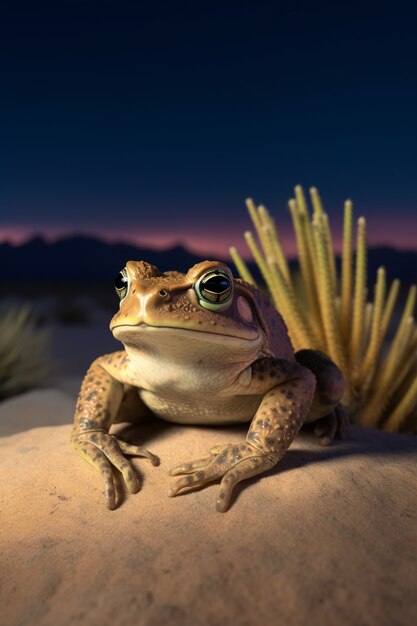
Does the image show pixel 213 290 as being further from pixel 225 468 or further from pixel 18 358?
pixel 18 358

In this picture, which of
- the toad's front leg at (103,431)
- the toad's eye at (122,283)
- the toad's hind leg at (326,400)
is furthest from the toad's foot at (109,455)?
the toad's hind leg at (326,400)

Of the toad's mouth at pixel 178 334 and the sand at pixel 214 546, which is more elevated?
the toad's mouth at pixel 178 334

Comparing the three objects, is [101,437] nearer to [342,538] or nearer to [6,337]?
[342,538]

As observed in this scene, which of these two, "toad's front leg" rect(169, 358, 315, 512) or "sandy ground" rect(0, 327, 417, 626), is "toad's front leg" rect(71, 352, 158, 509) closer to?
"sandy ground" rect(0, 327, 417, 626)

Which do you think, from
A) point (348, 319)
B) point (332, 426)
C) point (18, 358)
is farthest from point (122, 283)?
point (18, 358)

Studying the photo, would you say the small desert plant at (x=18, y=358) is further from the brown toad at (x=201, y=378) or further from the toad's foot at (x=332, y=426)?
the toad's foot at (x=332, y=426)

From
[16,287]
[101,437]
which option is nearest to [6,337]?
[101,437]

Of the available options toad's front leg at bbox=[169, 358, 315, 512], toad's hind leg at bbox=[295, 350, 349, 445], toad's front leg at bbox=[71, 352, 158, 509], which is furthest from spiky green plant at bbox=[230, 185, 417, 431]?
toad's front leg at bbox=[71, 352, 158, 509]
